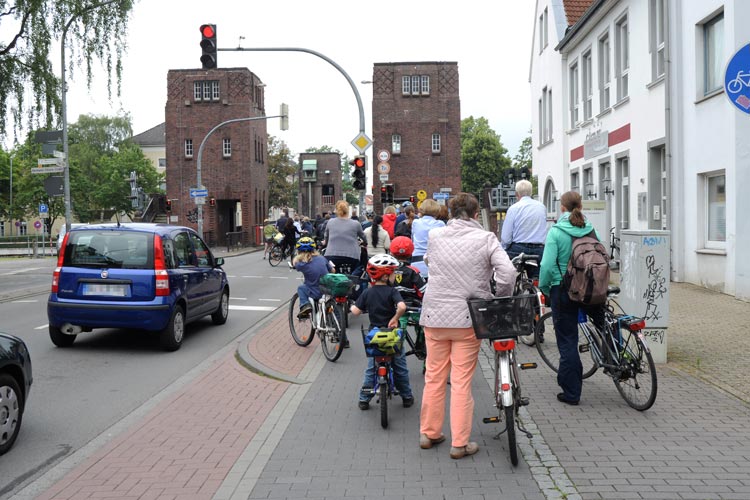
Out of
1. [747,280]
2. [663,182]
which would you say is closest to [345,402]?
[747,280]

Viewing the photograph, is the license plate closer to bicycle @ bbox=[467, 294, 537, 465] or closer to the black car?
the black car

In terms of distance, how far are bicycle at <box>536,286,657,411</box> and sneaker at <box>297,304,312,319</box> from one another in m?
3.79

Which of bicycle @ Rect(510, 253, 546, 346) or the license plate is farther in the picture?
the license plate

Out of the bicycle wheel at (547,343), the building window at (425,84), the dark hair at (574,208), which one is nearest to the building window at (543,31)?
the bicycle wheel at (547,343)

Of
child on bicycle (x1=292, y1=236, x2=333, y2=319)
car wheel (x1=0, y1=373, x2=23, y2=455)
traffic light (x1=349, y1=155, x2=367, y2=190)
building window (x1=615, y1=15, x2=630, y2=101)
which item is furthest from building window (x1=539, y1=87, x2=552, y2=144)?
car wheel (x1=0, y1=373, x2=23, y2=455)

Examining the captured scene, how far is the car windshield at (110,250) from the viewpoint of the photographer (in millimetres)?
10070

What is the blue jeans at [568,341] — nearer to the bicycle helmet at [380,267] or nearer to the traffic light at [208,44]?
the bicycle helmet at [380,267]

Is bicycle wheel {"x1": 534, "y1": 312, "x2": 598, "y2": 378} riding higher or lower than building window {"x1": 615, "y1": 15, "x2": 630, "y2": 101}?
lower

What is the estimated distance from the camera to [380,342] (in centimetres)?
628

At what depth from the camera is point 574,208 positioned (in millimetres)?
6844

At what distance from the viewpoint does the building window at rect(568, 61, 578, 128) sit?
88.9 ft

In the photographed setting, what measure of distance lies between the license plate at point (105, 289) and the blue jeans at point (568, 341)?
5.66 metres

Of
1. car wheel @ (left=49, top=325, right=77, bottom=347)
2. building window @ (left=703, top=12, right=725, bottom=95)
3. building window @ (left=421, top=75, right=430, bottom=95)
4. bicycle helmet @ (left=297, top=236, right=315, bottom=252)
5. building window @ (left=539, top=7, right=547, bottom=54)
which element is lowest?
car wheel @ (left=49, top=325, right=77, bottom=347)

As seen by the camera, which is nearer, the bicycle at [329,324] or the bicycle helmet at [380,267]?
the bicycle helmet at [380,267]
